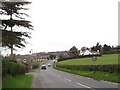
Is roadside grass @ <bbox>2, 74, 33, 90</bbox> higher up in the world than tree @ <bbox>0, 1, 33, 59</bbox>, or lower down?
lower down

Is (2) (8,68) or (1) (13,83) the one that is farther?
(2) (8,68)

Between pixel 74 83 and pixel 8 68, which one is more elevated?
pixel 8 68

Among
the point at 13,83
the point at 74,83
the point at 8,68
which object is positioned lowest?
the point at 74,83

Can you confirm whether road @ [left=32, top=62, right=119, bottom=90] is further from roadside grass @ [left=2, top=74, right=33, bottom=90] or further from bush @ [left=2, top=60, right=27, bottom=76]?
bush @ [left=2, top=60, right=27, bottom=76]

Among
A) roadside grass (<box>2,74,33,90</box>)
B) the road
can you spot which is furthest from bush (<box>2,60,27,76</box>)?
the road

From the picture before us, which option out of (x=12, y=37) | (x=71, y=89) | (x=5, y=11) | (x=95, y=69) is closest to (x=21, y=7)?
(x=5, y=11)

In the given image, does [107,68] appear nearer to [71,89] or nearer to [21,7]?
[21,7]

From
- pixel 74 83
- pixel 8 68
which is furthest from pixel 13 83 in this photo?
pixel 74 83

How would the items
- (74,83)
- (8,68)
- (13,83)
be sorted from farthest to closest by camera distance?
(74,83) < (8,68) < (13,83)

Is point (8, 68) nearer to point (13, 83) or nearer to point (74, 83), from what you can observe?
point (13, 83)

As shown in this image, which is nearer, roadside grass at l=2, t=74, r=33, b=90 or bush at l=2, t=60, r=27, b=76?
roadside grass at l=2, t=74, r=33, b=90

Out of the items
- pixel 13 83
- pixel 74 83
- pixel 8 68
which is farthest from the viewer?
pixel 74 83

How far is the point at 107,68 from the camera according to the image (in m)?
42.6

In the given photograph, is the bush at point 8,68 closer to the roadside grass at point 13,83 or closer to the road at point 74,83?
the roadside grass at point 13,83
